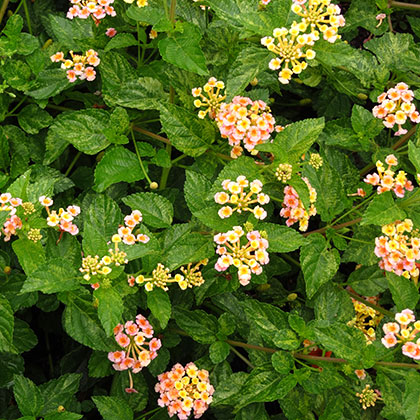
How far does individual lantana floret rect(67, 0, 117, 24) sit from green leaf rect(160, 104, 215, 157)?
0.48m

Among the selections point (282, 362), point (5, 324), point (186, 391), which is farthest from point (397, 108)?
point (5, 324)

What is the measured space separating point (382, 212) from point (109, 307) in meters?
0.88

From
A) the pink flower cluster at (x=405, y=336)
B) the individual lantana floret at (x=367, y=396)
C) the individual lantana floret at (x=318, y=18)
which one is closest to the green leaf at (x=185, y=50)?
the individual lantana floret at (x=318, y=18)

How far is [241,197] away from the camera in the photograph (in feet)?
5.42

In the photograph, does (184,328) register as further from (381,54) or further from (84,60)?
(381,54)

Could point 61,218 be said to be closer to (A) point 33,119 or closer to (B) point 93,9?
(A) point 33,119

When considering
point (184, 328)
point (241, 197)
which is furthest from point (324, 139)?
point (184, 328)

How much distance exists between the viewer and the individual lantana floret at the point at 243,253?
159 centimetres

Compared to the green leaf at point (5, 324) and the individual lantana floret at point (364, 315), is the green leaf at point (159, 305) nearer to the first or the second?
the green leaf at point (5, 324)

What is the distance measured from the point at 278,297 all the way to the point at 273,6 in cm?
111

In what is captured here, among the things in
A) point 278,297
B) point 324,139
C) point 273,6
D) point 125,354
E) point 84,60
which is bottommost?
point 278,297

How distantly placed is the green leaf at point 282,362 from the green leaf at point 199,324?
0.87ft

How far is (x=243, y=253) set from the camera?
1604 mm

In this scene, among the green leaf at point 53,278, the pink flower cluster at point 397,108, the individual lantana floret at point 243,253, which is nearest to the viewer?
the green leaf at point 53,278
